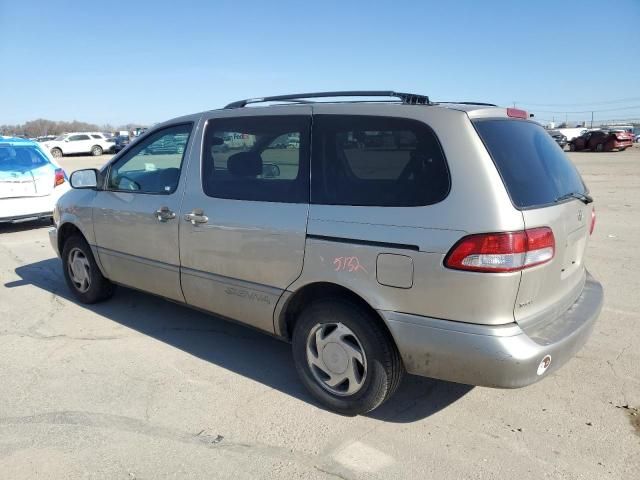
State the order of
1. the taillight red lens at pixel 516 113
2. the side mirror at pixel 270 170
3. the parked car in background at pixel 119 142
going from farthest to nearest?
the parked car in background at pixel 119 142 → the side mirror at pixel 270 170 → the taillight red lens at pixel 516 113

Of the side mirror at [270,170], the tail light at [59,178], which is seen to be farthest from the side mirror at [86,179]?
the tail light at [59,178]

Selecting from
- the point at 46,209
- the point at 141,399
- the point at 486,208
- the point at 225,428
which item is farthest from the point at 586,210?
the point at 46,209

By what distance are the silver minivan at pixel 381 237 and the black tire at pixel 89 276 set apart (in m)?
1.15

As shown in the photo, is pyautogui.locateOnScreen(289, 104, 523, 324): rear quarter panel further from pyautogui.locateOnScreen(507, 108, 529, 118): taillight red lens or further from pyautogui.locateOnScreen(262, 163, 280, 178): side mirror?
pyautogui.locateOnScreen(262, 163, 280, 178): side mirror

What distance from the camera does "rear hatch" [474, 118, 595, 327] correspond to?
2.62 metres

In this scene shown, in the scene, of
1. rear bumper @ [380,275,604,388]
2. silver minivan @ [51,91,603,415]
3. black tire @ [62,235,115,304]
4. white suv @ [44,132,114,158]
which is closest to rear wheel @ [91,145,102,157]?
white suv @ [44,132,114,158]

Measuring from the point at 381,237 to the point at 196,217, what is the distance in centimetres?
152

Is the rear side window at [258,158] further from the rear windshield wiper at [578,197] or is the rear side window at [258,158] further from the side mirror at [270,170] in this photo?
the rear windshield wiper at [578,197]

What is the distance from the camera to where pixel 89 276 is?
4973 millimetres

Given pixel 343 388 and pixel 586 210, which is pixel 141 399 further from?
pixel 586 210

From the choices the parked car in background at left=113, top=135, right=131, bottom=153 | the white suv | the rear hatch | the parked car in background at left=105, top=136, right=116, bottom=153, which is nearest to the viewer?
the rear hatch

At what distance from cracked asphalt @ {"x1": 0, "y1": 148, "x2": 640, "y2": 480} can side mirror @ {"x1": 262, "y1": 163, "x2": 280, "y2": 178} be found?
4.56ft

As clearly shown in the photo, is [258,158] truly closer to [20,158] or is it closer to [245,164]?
[245,164]

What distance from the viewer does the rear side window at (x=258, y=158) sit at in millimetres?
3254
